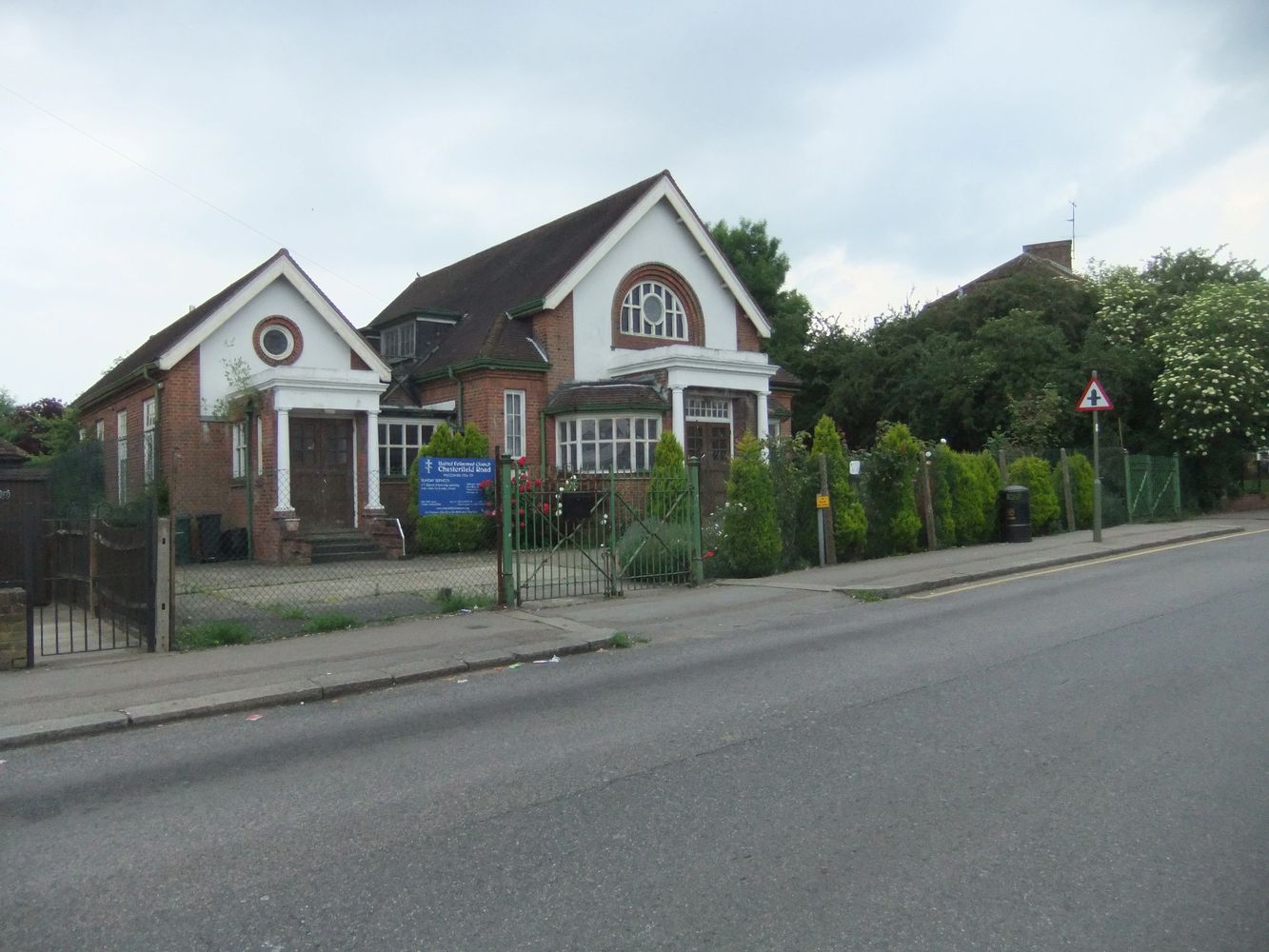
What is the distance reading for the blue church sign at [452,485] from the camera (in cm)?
1324

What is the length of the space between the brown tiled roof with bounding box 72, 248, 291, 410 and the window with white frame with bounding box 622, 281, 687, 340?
8446mm

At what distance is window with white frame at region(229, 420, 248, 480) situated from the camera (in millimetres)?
22297

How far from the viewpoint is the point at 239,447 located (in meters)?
22.6

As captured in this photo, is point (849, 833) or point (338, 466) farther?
point (338, 466)

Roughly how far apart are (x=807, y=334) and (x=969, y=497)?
23.4m

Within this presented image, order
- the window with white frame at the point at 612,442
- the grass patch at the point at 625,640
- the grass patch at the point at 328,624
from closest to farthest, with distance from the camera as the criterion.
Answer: the grass patch at the point at 625,640 < the grass patch at the point at 328,624 < the window with white frame at the point at 612,442

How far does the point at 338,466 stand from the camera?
74.7ft

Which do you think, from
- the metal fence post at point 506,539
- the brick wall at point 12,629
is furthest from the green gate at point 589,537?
the brick wall at point 12,629

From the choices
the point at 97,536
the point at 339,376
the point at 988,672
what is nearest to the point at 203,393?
→ the point at 339,376

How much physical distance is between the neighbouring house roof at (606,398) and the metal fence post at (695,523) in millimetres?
9438

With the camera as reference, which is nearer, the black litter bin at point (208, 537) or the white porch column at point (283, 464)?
the white porch column at point (283, 464)

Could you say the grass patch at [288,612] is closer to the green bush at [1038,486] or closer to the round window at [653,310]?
the green bush at [1038,486]

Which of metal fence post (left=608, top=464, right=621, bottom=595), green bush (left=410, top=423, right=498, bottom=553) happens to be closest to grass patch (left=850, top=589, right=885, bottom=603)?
metal fence post (left=608, top=464, right=621, bottom=595)

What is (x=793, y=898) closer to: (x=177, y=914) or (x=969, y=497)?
(x=177, y=914)
